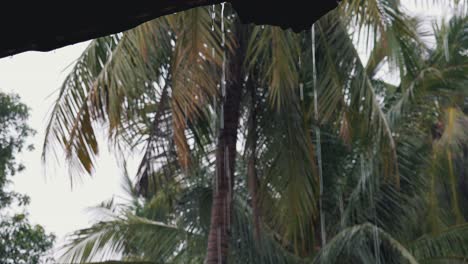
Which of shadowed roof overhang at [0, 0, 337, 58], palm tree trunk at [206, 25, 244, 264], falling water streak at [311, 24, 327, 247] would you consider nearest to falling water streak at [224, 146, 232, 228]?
palm tree trunk at [206, 25, 244, 264]

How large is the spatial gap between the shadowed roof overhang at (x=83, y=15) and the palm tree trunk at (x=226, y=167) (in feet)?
32.7

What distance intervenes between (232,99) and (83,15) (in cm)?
1075

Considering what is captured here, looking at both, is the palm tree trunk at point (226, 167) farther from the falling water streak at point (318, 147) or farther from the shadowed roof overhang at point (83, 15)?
the shadowed roof overhang at point (83, 15)

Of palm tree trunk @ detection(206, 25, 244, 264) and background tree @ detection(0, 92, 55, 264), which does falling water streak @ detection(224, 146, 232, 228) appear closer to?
palm tree trunk @ detection(206, 25, 244, 264)

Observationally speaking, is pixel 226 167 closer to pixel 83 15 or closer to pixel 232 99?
pixel 232 99

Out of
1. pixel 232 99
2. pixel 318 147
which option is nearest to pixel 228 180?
pixel 232 99

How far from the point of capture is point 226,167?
1216 centimetres

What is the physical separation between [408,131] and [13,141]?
25.8 feet

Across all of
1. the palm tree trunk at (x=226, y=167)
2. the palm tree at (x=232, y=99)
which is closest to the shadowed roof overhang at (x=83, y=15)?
the palm tree at (x=232, y=99)

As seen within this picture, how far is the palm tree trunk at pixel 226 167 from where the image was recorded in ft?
38.7

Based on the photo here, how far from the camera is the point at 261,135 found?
1246 cm

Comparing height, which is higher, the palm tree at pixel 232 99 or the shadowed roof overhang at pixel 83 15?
the palm tree at pixel 232 99

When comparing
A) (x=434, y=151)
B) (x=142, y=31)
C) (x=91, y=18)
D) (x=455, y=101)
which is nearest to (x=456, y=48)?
(x=455, y=101)

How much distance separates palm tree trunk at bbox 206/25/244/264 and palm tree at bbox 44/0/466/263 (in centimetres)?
1
